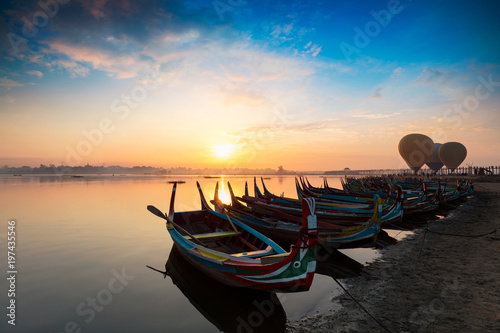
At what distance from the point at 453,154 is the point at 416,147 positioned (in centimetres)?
1294

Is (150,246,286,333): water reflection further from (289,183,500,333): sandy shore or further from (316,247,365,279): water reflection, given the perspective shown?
(316,247,365,279): water reflection

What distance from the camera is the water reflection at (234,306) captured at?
20.3 ft

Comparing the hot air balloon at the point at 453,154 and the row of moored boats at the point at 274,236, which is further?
the hot air balloon at the point at 453,154

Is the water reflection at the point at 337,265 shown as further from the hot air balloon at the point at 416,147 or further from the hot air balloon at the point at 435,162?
the hot air balloon at the point at 435,162

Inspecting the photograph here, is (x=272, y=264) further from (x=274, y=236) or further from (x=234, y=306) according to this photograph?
(x=274, y=236)

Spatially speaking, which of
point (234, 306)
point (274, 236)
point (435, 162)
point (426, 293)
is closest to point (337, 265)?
point (274, 236)

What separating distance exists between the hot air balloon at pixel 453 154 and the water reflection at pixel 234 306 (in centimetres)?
9639

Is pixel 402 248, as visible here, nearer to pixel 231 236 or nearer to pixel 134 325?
pixel 231 236

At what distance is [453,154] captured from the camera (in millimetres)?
79188

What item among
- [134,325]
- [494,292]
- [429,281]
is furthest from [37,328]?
[494,292]

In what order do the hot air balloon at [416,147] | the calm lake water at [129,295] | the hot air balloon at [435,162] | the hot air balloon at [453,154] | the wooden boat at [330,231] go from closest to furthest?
the calm lake water at [129,295] → the wooden boat at [330,231] → the hot air balloon at [416,147] → the hot air balloon at [453,154] → the hot air balloon at [435,162]

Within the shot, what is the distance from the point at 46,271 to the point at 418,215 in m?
22.9

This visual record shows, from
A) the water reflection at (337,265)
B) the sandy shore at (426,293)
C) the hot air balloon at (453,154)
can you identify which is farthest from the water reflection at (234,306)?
the hot air balloon at (453,154)

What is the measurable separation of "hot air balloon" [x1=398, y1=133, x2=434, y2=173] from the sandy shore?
79.3 metres
